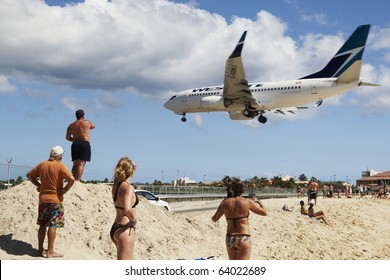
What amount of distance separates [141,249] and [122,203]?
18.1 ft

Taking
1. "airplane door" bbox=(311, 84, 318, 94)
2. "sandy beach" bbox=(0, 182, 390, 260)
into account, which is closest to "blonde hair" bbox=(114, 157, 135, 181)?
"sandy beach" bbox=(0, 182, 390, 260)

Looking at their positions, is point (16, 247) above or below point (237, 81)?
below

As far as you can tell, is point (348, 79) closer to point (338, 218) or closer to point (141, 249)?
point (338, 218)

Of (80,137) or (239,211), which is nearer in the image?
(239,211)

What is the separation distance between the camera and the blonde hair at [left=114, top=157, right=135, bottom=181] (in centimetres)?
628

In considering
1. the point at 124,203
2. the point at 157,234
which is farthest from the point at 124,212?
the point at 157,234

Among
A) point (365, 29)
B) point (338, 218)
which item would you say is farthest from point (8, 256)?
point (365, 29)

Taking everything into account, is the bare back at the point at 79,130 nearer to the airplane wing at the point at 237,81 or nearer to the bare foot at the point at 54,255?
the bare foot at the point at 54,255

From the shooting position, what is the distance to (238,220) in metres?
6.85

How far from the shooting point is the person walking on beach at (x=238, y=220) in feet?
22.2

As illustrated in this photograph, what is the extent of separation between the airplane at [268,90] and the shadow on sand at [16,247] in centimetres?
2491

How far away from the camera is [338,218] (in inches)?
1003

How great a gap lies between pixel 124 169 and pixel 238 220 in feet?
5.58

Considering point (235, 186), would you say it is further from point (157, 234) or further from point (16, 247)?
point (157, 234)
